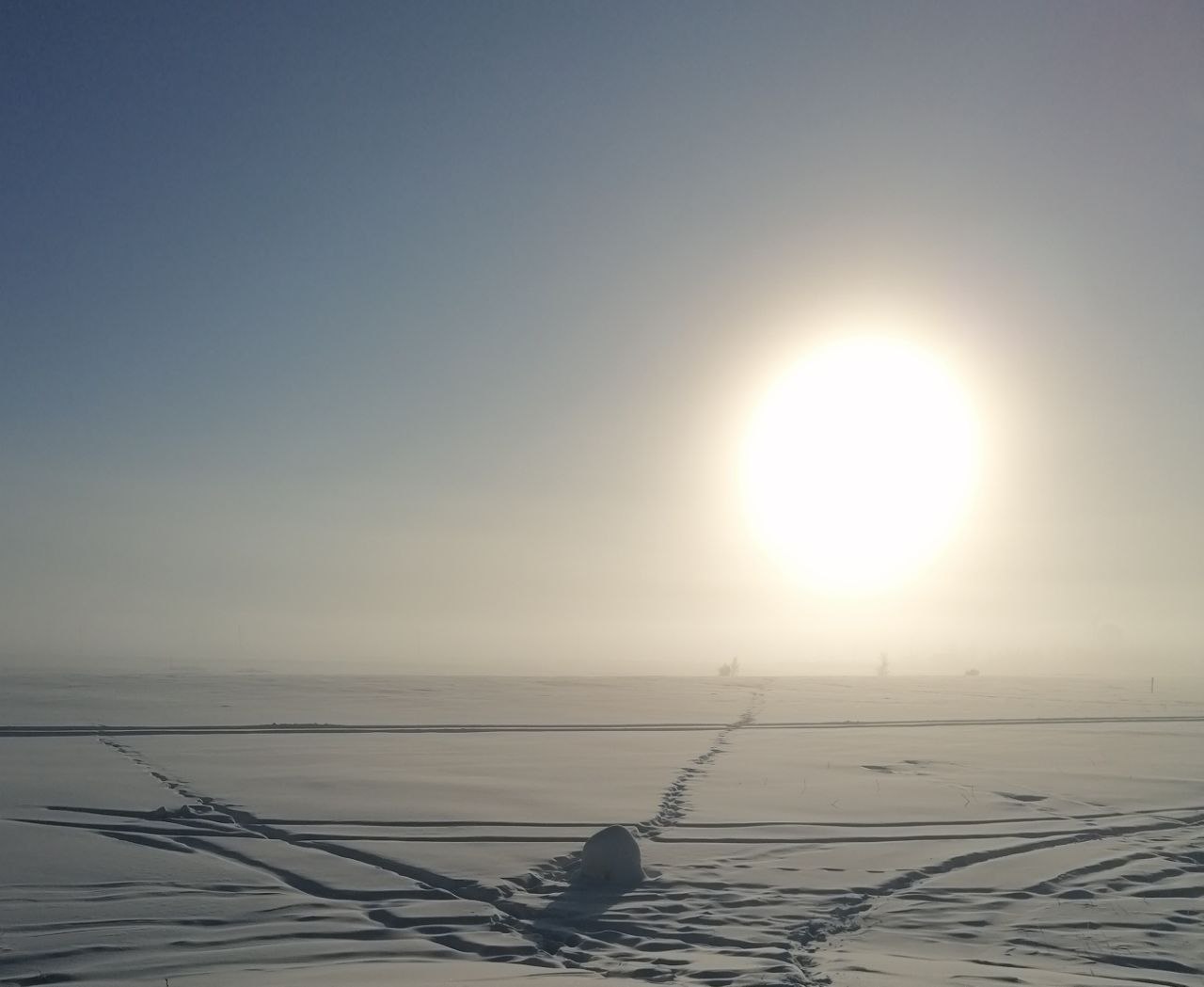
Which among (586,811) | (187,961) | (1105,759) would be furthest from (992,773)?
(187,961)

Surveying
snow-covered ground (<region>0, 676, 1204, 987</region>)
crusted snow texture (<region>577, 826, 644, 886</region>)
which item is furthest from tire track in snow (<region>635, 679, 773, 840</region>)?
crusted snow texture (<region>577, 826, 644, 886</region>)

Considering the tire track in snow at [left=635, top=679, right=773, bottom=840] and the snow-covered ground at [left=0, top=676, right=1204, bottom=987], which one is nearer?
the snow-covered ground at [left=0, top=676, right=1204, bottom=987]

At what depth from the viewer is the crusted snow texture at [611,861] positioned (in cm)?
799

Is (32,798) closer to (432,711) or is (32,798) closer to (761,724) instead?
(432,711)

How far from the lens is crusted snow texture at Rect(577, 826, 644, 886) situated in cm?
799

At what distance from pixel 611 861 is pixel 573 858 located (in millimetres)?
1080

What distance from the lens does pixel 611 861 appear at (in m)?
7.98

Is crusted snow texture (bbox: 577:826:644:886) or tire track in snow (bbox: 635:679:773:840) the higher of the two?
crusted snow texture (bbox: 577:826:644:886)

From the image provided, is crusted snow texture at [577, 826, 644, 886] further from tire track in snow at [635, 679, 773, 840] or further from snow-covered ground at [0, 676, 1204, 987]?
tire track in snow at [635, 679, 773, 840]

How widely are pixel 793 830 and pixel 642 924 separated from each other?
376cm

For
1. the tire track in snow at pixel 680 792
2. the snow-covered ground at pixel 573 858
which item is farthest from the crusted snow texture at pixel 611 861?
the tire track in snow at pixel 680 792

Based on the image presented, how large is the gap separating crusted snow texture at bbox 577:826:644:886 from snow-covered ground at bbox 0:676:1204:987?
20 centimetres

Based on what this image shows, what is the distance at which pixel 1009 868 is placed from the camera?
8805mm

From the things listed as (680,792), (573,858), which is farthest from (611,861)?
(680,792)
